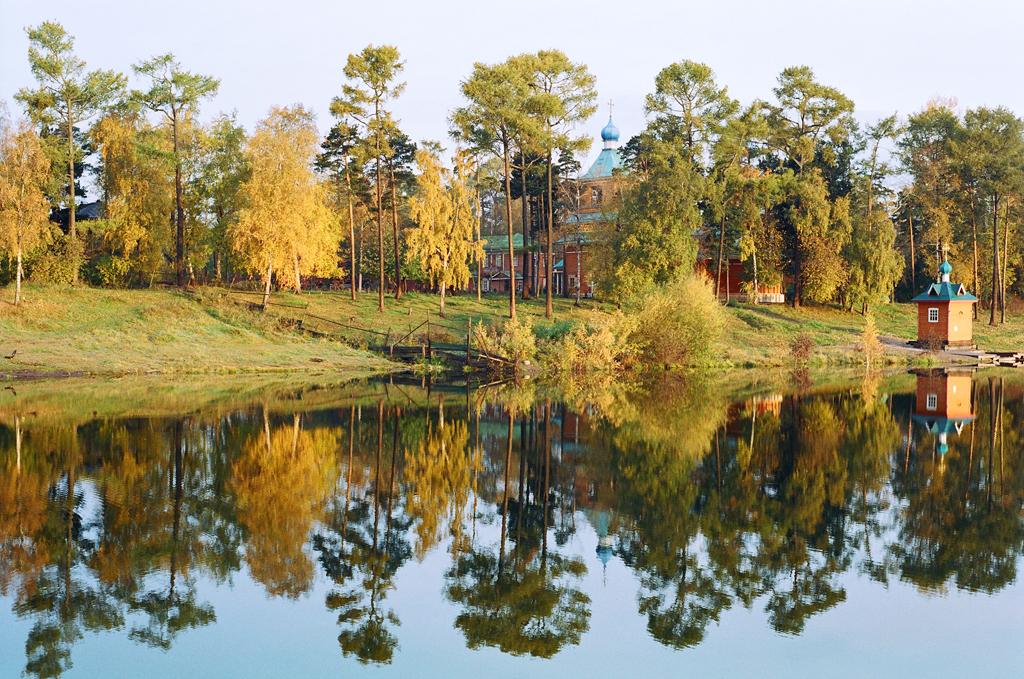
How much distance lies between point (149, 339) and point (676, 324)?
75.8 ft

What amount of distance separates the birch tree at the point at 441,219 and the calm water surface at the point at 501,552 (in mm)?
27281

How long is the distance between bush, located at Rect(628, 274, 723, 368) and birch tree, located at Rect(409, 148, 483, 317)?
11.7 m

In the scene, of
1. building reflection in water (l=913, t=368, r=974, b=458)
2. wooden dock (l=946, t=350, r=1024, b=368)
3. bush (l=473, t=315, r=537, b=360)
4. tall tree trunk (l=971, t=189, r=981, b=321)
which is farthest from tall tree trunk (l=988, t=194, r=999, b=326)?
bush (l=473, t=315, r=537, b=360)

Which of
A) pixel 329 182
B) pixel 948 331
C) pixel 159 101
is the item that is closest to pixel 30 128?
pixel 159 101

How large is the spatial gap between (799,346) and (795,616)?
36.7 m

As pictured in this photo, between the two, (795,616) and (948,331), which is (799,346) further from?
(795,616)

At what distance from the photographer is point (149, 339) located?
129 ft

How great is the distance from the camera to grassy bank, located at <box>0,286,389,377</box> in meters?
35.3

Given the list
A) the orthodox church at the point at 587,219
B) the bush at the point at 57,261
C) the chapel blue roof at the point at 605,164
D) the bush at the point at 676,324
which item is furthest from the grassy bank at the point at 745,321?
the chapel blue roof at the point at 605,164

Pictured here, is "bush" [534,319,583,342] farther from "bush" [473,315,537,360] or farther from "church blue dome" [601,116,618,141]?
"church blue dome" [601,116,618,141]

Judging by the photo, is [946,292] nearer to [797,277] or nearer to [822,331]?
[822,331]

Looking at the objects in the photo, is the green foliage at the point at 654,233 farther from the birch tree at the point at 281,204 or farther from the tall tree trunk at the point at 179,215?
the tall tree trunk at the point at 179,215

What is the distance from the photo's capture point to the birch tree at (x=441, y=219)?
4669 centimetres

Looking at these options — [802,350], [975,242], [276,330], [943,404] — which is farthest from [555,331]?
[975,242]
